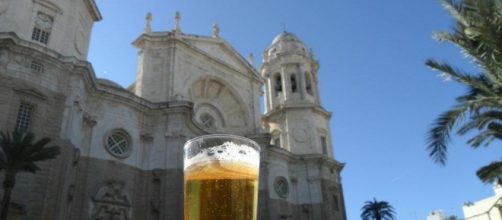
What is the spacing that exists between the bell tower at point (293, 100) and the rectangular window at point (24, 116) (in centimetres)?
1956

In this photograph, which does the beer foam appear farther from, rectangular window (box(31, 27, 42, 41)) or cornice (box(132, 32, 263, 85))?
cornice (box(132, 32, 263, 85))

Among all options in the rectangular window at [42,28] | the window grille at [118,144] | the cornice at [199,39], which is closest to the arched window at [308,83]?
the cornice at [199,39]

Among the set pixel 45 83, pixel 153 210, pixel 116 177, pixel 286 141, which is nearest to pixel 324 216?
pixel 286 141

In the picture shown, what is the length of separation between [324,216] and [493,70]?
22.3 metres

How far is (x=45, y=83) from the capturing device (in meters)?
18.0

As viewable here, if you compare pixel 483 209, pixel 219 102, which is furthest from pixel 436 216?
pixel 219 102

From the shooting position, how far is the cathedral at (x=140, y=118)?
56.6ft

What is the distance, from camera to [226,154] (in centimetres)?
263

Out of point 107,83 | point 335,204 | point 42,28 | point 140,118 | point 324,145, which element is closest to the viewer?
point 42,28

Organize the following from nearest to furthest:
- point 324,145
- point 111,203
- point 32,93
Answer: point 32,93, point 111,203, point 324,145

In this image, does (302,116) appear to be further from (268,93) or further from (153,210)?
(153,210)

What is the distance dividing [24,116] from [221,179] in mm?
17012

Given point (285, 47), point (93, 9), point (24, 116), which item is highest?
point (285, 47)

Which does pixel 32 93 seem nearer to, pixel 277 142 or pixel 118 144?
pixel 118 144
